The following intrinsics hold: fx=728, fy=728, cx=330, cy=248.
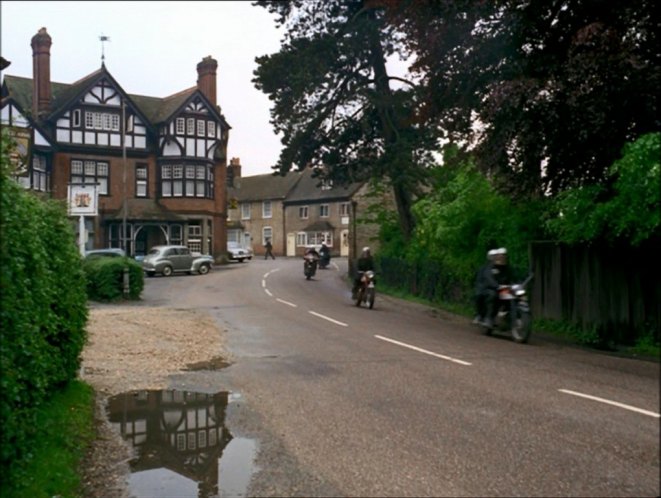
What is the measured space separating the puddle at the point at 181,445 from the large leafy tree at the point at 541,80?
12.5ft

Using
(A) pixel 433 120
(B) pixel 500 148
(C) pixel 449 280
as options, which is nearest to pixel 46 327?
(B) pixel 500 148

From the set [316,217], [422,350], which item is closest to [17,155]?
[422,350]

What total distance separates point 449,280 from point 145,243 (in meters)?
28.1

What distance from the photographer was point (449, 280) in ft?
67.4

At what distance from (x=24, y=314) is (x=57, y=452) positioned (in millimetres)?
1891

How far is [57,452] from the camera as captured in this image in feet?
21.8

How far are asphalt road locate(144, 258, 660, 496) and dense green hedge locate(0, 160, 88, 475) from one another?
1844mm

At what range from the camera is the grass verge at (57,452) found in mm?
5398

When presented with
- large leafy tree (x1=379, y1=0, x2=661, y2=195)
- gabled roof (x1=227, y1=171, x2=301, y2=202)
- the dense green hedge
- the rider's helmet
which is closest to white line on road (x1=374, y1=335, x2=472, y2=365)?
large leafy tree (x1=379, y1=0, x2=661, y2=195)

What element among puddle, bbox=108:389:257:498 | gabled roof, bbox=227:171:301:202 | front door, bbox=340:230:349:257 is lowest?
puddle, bbox=108:389:257:498

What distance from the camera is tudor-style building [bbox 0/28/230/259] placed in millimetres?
41434

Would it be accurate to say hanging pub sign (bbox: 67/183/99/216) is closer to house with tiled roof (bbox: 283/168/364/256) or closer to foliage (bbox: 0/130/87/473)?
foliage (bbox: 0/130/87/473)

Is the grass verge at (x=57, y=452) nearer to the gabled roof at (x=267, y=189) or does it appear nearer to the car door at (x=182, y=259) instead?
the car door at (x=182, y=259)

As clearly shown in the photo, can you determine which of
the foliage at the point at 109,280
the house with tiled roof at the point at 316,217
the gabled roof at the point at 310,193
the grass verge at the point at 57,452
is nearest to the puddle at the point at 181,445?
the grass verge at the point at 57,452
